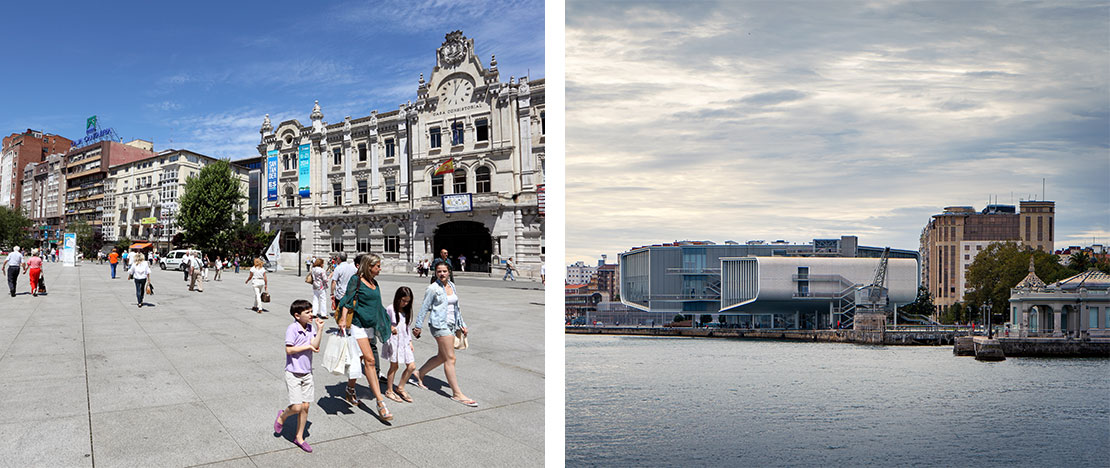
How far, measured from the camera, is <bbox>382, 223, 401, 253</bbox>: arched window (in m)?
6.02

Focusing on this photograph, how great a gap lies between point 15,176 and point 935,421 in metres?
33.5

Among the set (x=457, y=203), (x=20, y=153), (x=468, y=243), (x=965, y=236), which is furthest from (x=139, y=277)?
(x=965, y=236)

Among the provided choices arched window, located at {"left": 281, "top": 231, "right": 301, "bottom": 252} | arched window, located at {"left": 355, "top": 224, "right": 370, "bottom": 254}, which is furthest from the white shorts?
arched window, located at {"left": 355, "top": 224, "right": 370, "bottom": 254}

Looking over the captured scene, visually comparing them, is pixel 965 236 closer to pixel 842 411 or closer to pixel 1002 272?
pixel 1002 272

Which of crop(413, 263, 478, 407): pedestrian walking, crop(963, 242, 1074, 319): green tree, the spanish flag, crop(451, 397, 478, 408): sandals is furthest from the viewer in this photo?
crop(963, 242, 1074, 319): green tree

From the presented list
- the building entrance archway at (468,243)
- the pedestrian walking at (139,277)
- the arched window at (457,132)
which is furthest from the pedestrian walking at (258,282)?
the arched window at (457,132)

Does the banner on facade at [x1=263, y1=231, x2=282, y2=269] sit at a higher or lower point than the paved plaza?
higher

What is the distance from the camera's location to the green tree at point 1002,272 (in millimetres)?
29516

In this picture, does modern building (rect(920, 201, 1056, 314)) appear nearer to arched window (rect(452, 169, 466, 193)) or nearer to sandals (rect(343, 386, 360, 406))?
arched window (rect(452, 169, 466, 193))

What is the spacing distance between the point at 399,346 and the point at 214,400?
2.71 ft

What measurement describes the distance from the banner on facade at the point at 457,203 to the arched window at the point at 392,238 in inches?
84.4

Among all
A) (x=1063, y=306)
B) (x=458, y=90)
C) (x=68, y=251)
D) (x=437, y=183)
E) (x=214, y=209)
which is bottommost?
(x=1063, y=306)

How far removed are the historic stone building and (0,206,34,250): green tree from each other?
2.34 metres

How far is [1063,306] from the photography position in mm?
30953
